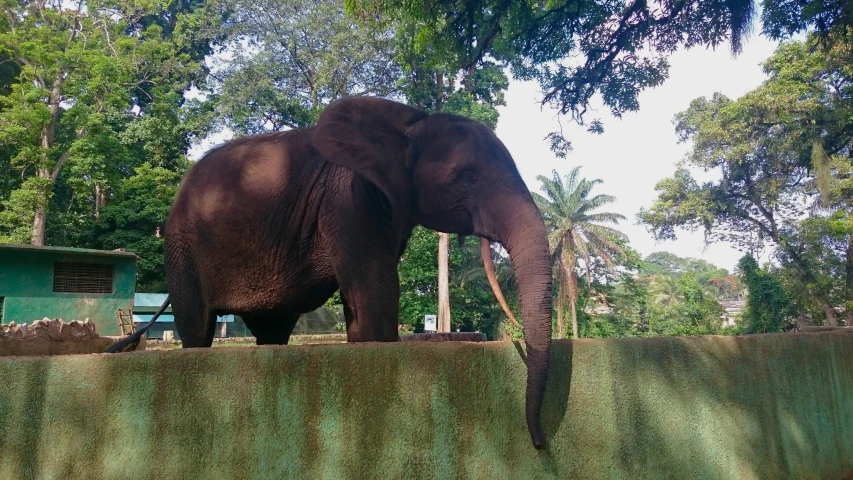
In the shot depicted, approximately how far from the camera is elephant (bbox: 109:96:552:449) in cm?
427

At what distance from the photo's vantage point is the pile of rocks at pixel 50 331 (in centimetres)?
813

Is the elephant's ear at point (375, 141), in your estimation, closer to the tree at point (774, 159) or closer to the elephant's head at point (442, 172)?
the elephant's head at point (442, 172)

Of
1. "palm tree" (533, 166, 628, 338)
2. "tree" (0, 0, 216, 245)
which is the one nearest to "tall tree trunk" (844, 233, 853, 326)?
"palm tree" (533, 166, 628, 338)

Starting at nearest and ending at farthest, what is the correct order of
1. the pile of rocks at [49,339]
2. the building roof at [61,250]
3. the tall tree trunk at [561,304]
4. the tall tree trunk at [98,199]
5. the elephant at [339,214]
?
the elephant at [339,214]
the pile of rocks at [49,339]
the building roof at [61,250]
the tall tree trunk at [98,199]
the tall tree trunk at [561,304]

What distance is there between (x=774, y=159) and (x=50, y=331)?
30.3 meters

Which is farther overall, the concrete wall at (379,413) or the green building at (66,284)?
the green building at (66,284)

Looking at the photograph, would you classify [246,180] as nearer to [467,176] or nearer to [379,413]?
[467,176]

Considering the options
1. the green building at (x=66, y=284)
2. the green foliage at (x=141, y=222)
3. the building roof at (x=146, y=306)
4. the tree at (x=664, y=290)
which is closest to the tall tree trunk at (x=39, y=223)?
the green foliage at (x=141, y=222)

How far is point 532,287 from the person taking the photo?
3578mm

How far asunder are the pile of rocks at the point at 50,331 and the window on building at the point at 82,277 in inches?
528

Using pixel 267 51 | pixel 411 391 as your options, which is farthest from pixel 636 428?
pixel 267 51

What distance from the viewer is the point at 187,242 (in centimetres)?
533

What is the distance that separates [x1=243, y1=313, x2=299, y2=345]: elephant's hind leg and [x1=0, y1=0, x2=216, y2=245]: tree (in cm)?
2366

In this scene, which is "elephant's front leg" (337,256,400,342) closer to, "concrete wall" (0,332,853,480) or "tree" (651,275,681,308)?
"concrete wall" (0,332,853,480)
